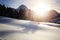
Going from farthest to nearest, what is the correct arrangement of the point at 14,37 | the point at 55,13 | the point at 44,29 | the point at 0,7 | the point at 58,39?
the point at 55,13 → the point at 0,7 → the point at 44,29 → the point at 58,39 → the point at 14,37

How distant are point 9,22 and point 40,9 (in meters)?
0.91

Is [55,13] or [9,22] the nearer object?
[9,22]

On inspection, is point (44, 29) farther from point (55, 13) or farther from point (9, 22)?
point (55, 13)

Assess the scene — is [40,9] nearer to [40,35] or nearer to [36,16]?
[36,16]

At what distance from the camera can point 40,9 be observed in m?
3.21

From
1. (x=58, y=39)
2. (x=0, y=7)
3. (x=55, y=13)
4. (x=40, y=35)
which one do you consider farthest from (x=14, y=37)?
(x=55, y=13)

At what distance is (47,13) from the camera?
11.4 feet

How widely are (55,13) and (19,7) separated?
1.07m

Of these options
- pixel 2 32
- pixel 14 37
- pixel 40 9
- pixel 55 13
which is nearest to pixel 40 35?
pixel 14 37

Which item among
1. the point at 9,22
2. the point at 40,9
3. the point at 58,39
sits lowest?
the point at 58,39

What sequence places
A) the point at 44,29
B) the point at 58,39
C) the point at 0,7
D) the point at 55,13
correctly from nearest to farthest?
1. the point at 58,39
2. the point at 44,29
3. the point at 0,7
4. the point at 55,13

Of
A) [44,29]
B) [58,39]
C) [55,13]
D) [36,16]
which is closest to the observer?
[58,39]

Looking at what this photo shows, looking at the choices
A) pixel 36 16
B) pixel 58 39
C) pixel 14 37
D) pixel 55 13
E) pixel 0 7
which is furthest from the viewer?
pixel 55 13

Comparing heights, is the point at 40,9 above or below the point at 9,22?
above
